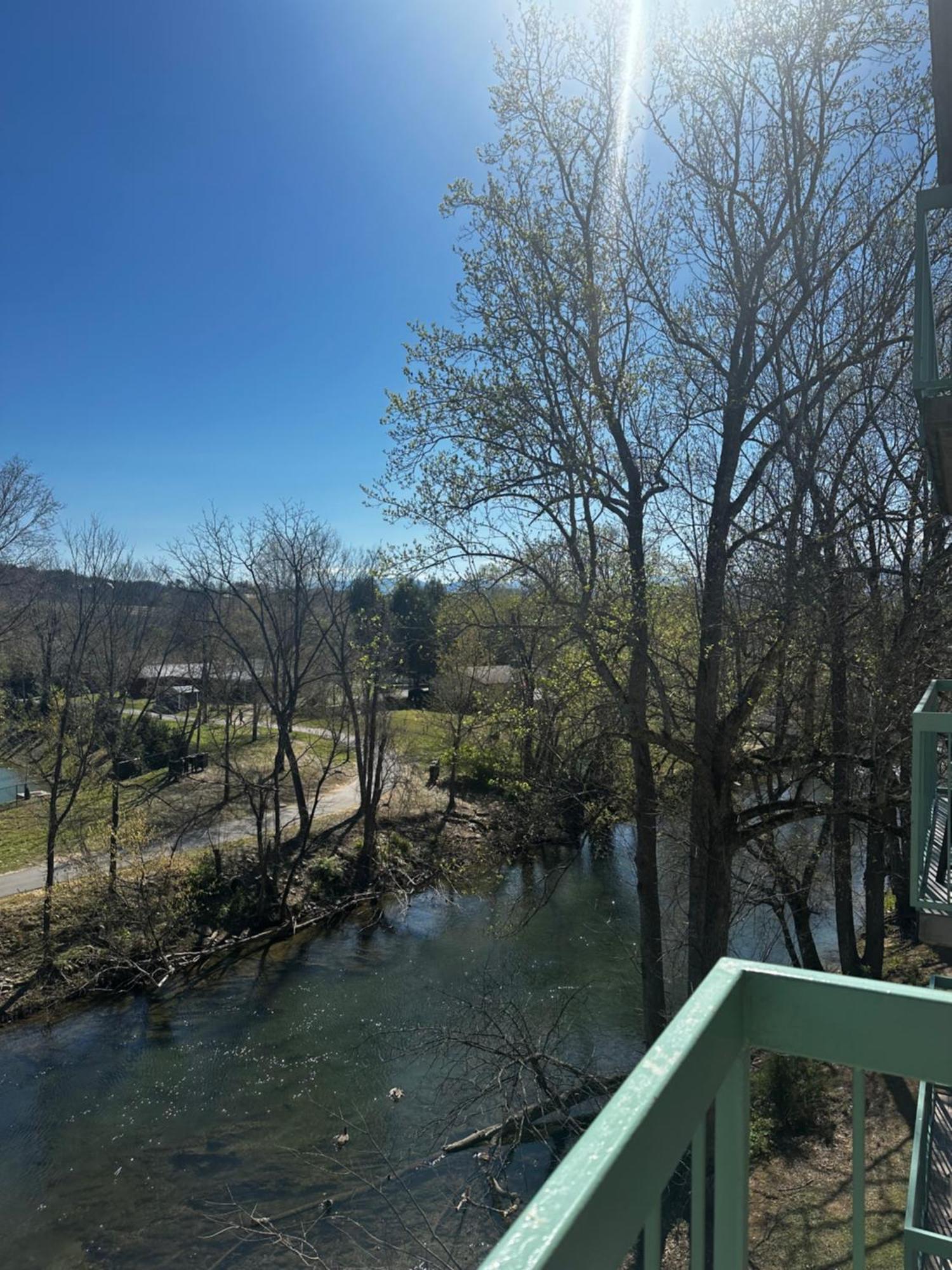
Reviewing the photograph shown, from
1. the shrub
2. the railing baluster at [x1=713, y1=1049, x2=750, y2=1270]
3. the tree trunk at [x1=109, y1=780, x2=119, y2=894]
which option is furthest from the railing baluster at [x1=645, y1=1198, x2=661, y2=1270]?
the tree trunk at [x1=109, y1=780, x2=119, y2=894]

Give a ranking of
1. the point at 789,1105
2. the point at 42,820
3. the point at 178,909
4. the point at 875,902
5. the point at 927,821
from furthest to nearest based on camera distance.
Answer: the point at 42,820, the point at 178,909, the point at 875,902, the point at 789,1105, the point at 927,821

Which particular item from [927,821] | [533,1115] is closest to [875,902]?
[533,1115]

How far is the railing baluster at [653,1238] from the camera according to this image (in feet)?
2.93

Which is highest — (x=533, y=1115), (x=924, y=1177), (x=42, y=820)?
(x=924, y=1177)

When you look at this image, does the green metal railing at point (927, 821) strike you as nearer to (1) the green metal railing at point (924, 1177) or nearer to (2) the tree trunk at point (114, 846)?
(1) the green metal railing at point (924, 1177)

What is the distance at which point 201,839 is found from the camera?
21.8 meters

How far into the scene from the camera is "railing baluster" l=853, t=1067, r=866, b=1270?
120 centimetres

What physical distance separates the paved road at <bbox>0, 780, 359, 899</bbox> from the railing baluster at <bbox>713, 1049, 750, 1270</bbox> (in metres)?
18.7

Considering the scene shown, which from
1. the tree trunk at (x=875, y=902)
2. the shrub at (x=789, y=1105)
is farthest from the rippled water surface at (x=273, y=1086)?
the tree trunk at (x=875, y=902)

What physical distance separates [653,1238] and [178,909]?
1894 centimetres

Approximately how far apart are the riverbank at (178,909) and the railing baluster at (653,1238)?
56.7 feet

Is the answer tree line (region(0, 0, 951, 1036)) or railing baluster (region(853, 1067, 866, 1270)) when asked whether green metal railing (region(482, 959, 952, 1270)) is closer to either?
railing baluster (region(853, 1067, 866, 1270))

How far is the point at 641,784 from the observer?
12016mm

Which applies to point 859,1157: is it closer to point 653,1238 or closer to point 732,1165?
point 732,1165
